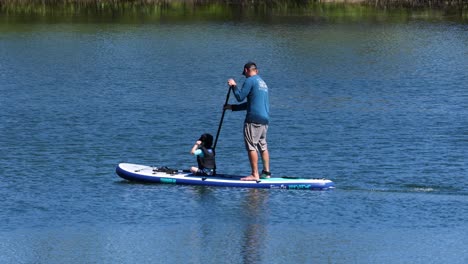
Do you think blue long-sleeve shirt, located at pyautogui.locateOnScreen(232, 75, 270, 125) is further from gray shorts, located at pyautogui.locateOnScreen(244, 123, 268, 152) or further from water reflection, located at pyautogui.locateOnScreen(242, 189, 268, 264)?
water reflection, located at pyautogui.locateOnScreen(242, 189, 268, 264)

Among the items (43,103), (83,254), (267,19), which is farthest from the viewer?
(267,19)

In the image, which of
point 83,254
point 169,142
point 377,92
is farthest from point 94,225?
point 377,92

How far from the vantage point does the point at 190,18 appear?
51.3 m

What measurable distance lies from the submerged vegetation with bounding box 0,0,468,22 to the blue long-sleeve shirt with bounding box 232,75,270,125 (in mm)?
31999

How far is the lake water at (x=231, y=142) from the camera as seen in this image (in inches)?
630

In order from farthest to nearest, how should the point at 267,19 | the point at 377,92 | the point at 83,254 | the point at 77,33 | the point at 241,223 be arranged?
the point at 267,19 < the point at 77,33 < the point at 377,92 < the point at 241,223 < the point at 83,254

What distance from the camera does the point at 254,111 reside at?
64.2 ft

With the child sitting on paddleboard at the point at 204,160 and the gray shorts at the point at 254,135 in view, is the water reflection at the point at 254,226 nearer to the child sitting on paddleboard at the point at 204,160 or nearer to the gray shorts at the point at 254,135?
the gray shorts at the point at 254,135

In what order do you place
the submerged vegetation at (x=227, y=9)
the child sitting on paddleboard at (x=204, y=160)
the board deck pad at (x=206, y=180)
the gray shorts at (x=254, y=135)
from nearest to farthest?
the board deck pad at (x=206, y=180)
the gray shorts at (x=254, y=135)
the child sitting on paddleboard at (x=204, y=160)
the submerged vegetation at (x=227, y=9)

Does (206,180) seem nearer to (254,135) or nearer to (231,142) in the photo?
(254,135)

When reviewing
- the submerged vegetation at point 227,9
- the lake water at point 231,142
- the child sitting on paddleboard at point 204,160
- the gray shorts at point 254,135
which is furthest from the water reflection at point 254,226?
the submerged vegetation at point 227,9

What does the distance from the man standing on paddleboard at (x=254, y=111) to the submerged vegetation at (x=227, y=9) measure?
3192cm

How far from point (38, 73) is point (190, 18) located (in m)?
14.7

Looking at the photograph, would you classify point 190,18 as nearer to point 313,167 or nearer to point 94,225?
point 313,167
